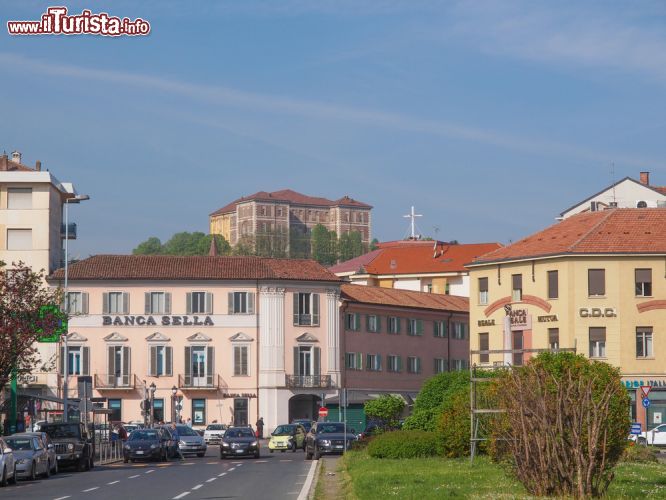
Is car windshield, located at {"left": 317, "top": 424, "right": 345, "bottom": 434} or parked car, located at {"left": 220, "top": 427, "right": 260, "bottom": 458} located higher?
car windshield, located at {"left": 317, "top": 424, "right": 345, "bottom": 434}

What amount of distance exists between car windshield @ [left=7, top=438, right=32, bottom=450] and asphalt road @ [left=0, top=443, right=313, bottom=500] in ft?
4.16

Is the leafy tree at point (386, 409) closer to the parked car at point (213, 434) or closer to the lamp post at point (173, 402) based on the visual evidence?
the parked car at point (213, 434)

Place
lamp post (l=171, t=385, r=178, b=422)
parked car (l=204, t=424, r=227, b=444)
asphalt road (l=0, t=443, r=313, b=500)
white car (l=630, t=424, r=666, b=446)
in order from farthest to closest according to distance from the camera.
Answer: lamp post (l=171, t=385, r=178, b=422) < parked car (l=204, t=424, r=227, b=444) < white car (l=630, t=424, r=666, b=446) < asphalt road (l=0, t=443, r=313, b=500)

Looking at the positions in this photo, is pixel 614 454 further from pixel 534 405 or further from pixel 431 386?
pixel 431 386

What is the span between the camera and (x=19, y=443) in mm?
41750

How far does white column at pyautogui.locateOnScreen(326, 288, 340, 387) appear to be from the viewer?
3718 inches

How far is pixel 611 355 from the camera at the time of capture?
75375mm

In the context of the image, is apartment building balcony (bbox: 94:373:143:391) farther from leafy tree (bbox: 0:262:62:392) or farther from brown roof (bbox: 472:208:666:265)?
leafy tree (bbox: 0:262:62:392)

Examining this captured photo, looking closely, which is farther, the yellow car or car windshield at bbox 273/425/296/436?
car windshield at bbox 273/425/296/436

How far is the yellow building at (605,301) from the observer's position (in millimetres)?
75500

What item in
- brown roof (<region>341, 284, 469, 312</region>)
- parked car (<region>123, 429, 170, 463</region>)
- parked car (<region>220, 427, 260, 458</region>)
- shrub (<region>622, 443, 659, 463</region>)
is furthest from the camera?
brown roof (<region>341, 284, 469, 312</region>)

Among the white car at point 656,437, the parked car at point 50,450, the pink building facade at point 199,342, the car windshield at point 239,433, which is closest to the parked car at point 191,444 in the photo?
the car windshield at point 239,433

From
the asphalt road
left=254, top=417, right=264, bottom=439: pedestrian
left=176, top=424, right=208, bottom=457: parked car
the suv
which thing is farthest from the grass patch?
left=254, top=417, right=264, bottom=439: pedestrian

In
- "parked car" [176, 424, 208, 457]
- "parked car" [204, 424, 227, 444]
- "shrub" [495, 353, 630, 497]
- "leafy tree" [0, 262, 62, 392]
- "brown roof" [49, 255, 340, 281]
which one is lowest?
"parked car" [204, 424, 227, 444]
